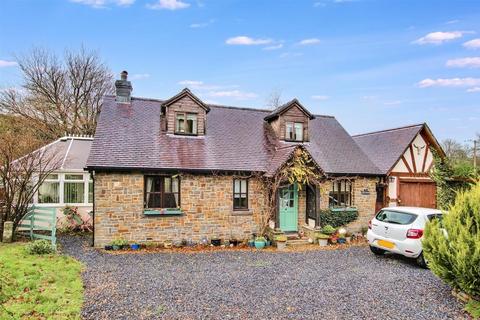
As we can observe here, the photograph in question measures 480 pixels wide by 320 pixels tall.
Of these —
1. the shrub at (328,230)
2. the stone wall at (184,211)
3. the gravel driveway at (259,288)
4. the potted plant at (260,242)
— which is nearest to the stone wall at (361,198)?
the shrub at (328,230)

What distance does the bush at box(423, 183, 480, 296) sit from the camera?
614 cm

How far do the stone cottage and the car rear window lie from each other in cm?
352

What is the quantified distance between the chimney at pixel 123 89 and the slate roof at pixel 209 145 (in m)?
0.34

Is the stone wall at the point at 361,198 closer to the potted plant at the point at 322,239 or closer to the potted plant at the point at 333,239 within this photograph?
the potted plant at the point at 333,239

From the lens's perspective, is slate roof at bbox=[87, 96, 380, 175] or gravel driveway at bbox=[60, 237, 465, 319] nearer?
gravel driveway at bbox=[60, 237, 465, 319]

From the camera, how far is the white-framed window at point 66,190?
15.0m

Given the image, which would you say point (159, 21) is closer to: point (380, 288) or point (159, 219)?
point (159, 219)

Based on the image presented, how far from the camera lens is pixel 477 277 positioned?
6094 millimetres

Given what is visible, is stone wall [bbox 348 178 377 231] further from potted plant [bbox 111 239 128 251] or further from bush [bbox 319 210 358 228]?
potted plant [bbox 111 239 128 251]

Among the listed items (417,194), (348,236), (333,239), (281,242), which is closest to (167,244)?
(281,242)

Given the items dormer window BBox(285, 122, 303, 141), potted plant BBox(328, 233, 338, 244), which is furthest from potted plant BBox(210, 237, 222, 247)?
dormer window BBox(285, 122, 303, 141)

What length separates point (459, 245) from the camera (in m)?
6.29

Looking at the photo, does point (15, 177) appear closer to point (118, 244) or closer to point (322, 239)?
point (118, 244)

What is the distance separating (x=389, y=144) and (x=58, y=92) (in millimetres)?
28496
